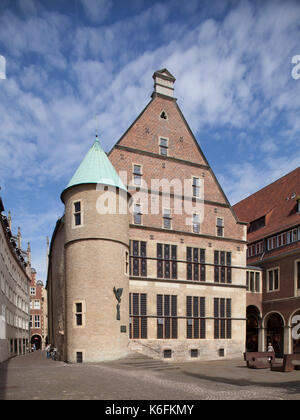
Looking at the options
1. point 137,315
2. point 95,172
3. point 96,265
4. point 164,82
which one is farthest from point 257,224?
point 96,265

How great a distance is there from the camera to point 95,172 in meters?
24.6

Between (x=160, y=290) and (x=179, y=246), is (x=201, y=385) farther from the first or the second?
(x=179, y=246)

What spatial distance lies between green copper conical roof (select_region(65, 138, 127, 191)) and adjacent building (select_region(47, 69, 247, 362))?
0.26ft

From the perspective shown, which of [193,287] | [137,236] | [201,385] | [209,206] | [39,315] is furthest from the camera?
[39,315]

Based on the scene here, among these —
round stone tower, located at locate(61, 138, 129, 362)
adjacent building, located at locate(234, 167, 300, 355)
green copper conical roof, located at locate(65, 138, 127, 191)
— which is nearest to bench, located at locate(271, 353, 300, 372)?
round stone tower, located at locate(61, 138, 129, 362)

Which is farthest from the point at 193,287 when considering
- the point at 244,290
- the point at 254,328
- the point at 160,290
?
the point at 254,328

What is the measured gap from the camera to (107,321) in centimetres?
2269

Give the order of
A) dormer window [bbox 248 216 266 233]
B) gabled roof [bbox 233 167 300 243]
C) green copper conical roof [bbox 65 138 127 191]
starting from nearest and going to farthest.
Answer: green copper conical roof [bbox 65 138 127 191], gabled roof [bbox 233 167 300 243], dormer window [bbox 248 216 266 233]

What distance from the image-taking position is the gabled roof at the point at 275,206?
3522cm

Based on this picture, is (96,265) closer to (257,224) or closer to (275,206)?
(257,224)

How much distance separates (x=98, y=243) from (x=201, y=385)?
11106 millimetres

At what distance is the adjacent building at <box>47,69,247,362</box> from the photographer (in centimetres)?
2308

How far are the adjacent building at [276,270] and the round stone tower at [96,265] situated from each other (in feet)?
46.7

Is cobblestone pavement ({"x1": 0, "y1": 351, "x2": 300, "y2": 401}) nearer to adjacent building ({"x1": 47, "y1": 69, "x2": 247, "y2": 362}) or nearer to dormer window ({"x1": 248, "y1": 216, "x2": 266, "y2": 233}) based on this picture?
adjacent building ({"x1": 47, "y1": 69, "x2": 247, "y2": 362})
